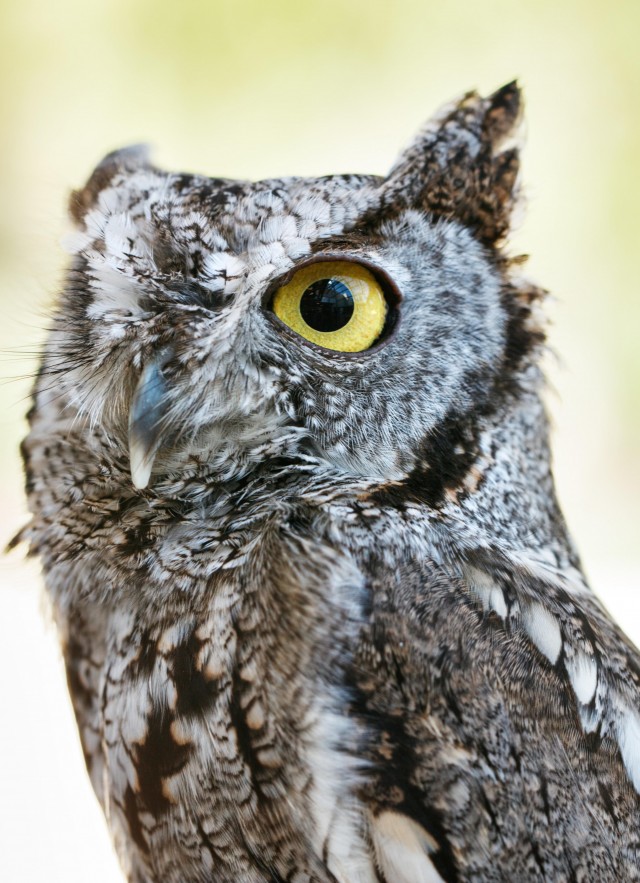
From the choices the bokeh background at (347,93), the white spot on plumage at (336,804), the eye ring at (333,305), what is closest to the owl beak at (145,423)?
the eye ring at (333,305)

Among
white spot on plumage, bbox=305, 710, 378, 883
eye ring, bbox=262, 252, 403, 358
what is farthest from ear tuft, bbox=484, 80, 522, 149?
white spot on plumage, bbox=305, 710, 378, 883

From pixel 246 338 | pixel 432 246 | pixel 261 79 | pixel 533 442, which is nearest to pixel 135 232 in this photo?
pixel 246 338

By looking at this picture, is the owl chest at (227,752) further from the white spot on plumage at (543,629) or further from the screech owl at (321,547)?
the white spot on plumage at (543,629)

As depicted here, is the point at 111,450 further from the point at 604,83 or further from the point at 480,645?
the point at 604,83

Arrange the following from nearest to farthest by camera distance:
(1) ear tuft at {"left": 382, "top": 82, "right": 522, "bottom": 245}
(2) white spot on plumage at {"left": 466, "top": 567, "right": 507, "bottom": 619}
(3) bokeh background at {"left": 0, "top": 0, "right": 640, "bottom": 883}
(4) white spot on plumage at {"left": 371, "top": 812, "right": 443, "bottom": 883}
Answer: (4) white spot on plumage at {"left": 371, "top": 812, "right": 443, "bottom": 883}
(2) white spot on plumage at {"left": 466, "top": 567, "right": 507, "bottom": 619}
(1) ear tuft at {"left": 382, "top": 82, "right": 522, "bottom": 245}
(3) bokeh background at {"left": 0, "top": 0, "right": 640, "bottom": 883}

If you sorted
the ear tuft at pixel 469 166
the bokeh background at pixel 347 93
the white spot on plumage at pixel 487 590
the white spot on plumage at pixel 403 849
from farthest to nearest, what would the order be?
the bokeh background at pixel 347 93 < the ear tuft at pixel 469 166 < the white spot on plumage at pixel 487 590 < the white spot on plumage at pixel 403 849

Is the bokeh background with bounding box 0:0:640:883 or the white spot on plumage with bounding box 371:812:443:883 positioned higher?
the bokeh background with bounding box 0:0:640:883

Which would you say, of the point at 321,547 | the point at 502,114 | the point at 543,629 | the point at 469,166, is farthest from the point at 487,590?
the point at 502,114

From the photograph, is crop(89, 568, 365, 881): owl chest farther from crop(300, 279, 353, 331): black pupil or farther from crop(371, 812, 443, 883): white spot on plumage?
crop(300, 279, 353, 331): black pupil
